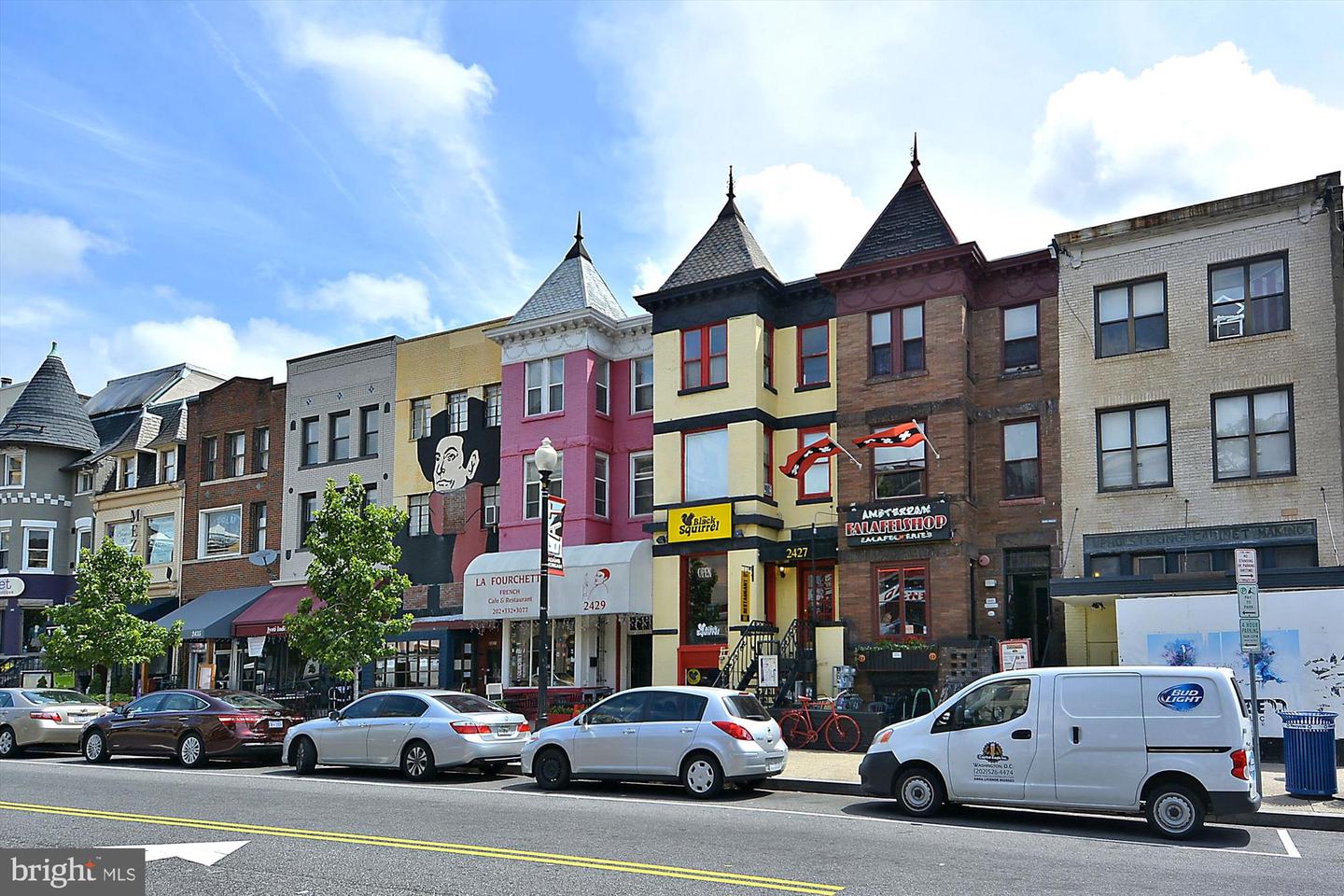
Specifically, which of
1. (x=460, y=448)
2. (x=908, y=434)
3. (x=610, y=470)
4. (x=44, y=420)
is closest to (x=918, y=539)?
(x=908, y=434)

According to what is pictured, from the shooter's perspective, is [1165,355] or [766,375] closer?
[1165,355]

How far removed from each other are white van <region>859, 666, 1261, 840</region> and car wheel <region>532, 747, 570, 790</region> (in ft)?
15.1

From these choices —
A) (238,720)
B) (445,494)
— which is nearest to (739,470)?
(445,494)

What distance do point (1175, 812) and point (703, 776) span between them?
597 centimetres

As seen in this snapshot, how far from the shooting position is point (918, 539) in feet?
84.8

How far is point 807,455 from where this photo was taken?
2758cm

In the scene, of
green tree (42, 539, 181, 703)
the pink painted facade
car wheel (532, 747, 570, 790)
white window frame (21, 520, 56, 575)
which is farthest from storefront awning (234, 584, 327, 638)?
car wheel (532, 747, 570, 790)

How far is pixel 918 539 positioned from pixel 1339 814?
1218 centimetres

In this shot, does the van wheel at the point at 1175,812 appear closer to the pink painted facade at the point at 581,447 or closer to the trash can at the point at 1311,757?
the trash can at the point at 1311,757

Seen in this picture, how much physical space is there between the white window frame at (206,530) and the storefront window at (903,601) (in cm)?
2211

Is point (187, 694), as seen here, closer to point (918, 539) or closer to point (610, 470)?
point (610, 470)

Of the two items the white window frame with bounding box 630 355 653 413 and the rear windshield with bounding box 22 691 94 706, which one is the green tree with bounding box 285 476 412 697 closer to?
the rear windshield with bounding box 22 691 94 706

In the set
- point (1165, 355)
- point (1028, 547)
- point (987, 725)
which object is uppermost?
point (1165, 355)

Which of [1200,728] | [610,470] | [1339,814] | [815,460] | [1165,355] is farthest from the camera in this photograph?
[610,470]
